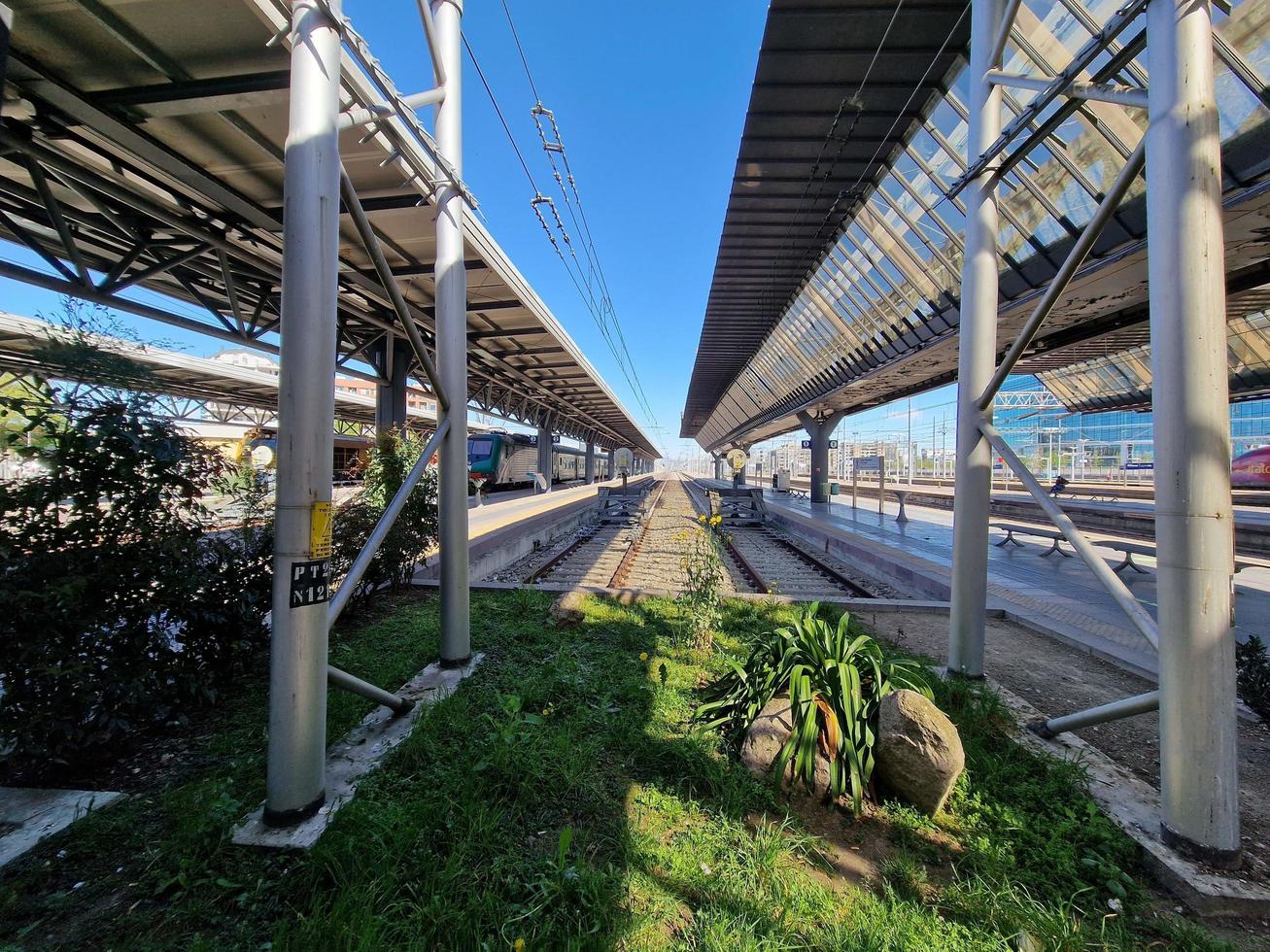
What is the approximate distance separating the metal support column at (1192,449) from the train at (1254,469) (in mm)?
39714

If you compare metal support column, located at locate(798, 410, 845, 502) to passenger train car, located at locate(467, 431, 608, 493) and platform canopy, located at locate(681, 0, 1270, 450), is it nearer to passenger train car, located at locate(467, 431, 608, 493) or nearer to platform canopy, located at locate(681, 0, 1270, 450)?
platform canopy, located at locate(681, 0, 1270, 450)

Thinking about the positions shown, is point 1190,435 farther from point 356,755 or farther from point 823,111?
point 823,111

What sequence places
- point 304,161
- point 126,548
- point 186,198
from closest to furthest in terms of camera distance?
point 304,161, point 126,548, point 186,198

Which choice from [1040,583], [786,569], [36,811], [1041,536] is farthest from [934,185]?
[36,811]

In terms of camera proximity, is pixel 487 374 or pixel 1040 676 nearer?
pixel 1040 676

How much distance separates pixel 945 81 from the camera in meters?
8.95

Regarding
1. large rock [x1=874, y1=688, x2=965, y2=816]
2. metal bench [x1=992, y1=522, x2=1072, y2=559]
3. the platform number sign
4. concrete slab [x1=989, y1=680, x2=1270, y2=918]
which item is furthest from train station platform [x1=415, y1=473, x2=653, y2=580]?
metal bench [x1=992, y1=522, x2=1072, y2=559]

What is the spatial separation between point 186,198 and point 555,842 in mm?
8641

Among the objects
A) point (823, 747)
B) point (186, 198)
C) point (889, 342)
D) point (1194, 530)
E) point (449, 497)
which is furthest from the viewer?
point (889, 342)

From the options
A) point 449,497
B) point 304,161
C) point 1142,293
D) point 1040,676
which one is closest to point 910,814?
point 1040,676

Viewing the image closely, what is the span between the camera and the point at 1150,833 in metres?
2.34

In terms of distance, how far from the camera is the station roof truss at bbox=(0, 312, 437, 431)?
2.82m

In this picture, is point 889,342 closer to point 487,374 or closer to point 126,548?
point 487,374

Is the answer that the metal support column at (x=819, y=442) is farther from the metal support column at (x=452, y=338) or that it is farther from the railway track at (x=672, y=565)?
the metal support column at (x=452, y=338)
